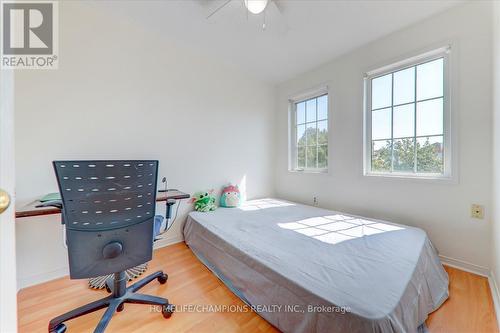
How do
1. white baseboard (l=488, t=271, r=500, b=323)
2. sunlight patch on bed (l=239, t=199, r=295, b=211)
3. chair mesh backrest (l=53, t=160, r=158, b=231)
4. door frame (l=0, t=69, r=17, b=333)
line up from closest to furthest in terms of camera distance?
door frame (l=0, t=69, r=17, b=333), chair mesh backrest (l=53, t=160, r=158, b=231), white baseboard (l=488, t=271, r=500, b=323), sunlight patch on bed (l=239, t=199, r=295, b=211)

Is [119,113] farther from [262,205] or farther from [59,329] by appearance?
[262,205]

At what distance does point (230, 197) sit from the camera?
2.73m

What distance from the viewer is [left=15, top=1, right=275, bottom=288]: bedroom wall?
1.67 metres

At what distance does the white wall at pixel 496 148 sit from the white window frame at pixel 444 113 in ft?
0.92

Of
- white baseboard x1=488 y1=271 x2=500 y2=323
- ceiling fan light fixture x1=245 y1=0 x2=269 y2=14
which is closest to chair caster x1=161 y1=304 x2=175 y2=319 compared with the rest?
Result: white baseboard x1=488 y1=271 x2=500 y2=323

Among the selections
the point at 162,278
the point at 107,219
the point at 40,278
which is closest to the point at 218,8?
the point at 107,219

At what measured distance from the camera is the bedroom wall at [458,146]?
1.66 metres

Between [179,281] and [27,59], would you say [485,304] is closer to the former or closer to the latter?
[179,281]

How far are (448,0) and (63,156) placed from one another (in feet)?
11.9

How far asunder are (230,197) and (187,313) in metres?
1.51

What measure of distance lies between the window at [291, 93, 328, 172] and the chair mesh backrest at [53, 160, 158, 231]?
2.35 meters

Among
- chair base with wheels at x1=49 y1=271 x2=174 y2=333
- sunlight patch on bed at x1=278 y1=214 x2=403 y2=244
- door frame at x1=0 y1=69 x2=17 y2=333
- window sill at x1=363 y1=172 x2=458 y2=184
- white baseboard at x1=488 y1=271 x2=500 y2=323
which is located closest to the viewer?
door frame at x1=0 y1=69 x2=17 y2=333

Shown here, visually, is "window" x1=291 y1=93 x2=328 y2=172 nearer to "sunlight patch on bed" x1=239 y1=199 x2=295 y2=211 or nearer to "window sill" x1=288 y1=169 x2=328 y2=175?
"window sill" x1=288 y1=169 x2=328 y2=175

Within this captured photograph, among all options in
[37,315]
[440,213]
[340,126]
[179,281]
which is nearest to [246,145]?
[340,126]
